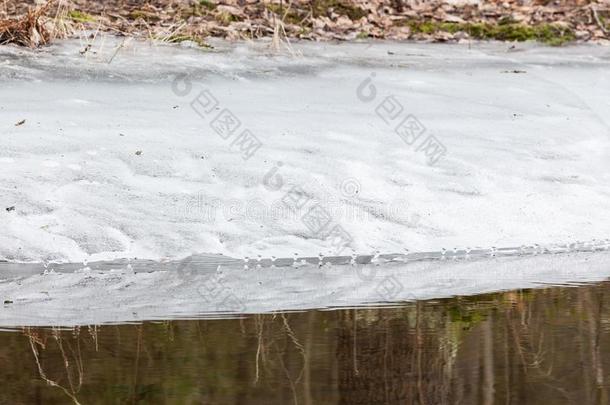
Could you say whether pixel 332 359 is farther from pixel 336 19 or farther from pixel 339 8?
pixel 339 8

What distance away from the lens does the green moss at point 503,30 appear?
36.3 ft

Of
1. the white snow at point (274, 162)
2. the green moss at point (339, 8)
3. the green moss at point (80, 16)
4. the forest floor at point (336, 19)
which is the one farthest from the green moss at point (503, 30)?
the green moss at point (80, 16)

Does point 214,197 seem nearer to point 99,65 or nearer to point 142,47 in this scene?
point 99,65

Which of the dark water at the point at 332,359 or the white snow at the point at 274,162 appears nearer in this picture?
the dark water at the point at 332,359

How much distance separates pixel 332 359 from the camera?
14.1ft

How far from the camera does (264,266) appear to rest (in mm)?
6172

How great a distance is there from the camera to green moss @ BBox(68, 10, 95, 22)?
9766 millimetres

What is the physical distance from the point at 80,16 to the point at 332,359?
6.31 metres

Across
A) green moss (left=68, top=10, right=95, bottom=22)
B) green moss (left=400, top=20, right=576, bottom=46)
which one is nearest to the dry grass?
green moss (left=68, top=10, right=95, bottom=22)

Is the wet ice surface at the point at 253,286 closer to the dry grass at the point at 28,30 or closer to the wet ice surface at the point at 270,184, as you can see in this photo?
the wet ice surface at the point at 270,184

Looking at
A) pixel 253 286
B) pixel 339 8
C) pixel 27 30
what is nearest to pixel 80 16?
pixel 27 30

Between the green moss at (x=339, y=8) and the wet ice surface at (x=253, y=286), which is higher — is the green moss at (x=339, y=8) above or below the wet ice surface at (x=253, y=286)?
above

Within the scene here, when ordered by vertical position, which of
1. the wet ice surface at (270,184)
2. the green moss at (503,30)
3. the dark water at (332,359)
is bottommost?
the dark water at (332,359)

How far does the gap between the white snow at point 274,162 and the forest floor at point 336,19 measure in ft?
4.00
